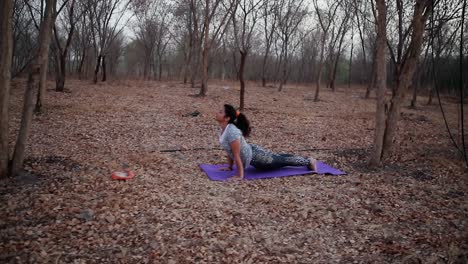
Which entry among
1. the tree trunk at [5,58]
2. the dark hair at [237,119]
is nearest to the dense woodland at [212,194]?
the tree trunk at [5,58]

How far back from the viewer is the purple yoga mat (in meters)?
5.30

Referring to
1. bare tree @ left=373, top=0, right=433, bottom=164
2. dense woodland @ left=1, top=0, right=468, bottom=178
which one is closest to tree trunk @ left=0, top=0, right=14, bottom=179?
dense woodland @ left=1, top=0, right=468, bottom=178

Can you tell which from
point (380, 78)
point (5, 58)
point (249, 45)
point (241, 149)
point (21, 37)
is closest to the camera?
point (5, 58)

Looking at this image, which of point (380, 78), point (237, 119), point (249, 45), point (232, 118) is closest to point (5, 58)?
point (232, 118)

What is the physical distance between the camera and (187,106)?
12.5 meters

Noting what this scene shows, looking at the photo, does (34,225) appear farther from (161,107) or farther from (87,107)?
(161,107)

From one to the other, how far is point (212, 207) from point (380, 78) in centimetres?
375

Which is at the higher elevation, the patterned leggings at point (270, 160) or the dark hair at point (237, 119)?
the dark hair at point (237, 119)

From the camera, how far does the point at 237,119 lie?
5359mm

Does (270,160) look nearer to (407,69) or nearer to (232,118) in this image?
(232,118)

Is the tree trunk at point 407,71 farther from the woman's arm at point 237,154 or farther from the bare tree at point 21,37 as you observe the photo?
the bare tree at point 21,37

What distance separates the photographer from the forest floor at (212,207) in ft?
10.4

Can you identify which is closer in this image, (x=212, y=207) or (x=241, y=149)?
(x=212, y=207)

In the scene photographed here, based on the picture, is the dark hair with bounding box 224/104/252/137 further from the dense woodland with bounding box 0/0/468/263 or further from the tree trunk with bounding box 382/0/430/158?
the tree trunk with bounding box 382/0/430/158
